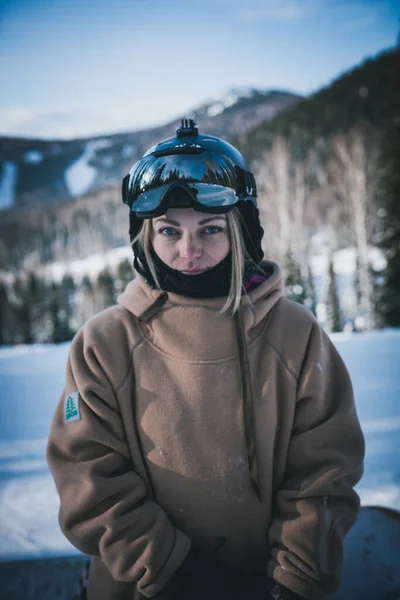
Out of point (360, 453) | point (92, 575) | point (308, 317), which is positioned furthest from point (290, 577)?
point (308, 317)

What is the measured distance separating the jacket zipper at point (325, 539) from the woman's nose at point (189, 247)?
0.99m

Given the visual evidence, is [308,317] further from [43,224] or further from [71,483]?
[43,224]

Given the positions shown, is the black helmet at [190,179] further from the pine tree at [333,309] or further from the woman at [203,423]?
the pine tree at [333,309]

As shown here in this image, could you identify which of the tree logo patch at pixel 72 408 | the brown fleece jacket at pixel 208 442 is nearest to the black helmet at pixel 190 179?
the brown fleece jacket at pixel 208 442

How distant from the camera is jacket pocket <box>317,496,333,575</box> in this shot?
3.58ft

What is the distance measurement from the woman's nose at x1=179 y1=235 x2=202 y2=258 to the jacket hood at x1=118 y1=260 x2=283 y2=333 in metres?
0.18

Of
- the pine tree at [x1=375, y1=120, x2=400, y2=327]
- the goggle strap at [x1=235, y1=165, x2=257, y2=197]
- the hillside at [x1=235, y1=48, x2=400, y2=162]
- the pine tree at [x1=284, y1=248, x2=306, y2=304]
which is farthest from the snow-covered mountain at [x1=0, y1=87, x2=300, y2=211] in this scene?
the goggle strap at [x1=235, y1=165, x2=257, y2=197]

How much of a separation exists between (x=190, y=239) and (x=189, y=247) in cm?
3

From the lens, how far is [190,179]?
3.75ft

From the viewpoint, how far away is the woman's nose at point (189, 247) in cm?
110

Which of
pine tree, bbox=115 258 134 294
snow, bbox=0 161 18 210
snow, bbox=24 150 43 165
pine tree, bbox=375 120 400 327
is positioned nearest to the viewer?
pine tree, bbox=115 258 134 294

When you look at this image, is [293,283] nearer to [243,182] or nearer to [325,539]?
[243,182]

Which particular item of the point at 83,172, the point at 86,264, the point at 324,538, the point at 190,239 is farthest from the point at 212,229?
the point at 83,172

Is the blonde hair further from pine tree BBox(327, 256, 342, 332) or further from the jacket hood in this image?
pine tree BBox(327, 256, 342, 332)
